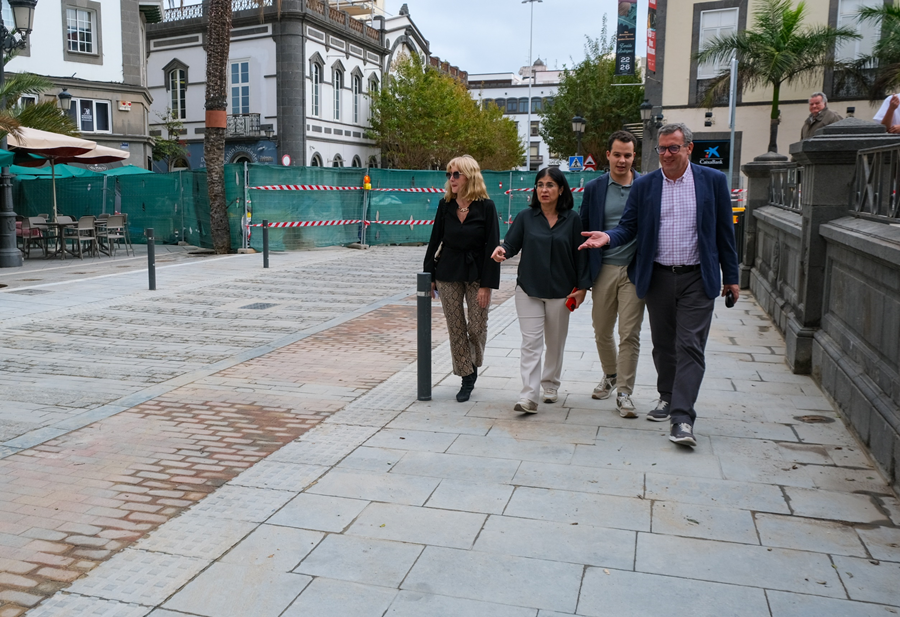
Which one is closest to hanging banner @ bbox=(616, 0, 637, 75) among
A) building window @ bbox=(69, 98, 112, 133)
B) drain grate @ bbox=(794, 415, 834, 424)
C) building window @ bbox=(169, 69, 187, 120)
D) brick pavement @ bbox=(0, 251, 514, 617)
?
building window @ bbox=(169, 69, 187, 120)

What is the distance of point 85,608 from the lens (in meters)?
3.23

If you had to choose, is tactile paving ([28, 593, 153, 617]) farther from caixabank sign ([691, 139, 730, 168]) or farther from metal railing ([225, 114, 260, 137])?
metal railing ([225, 114, 260, 137])

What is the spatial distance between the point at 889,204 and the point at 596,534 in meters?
3.13

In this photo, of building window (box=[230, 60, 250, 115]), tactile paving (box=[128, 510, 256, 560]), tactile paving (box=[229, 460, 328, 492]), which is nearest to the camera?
tactile paving (box=[128, 510, 256, 560])

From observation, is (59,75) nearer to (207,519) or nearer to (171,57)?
(171,57)

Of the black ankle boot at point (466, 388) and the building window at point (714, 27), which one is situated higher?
the building window at point (714, 27)

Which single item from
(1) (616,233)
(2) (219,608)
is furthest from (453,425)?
(2) (219,608)

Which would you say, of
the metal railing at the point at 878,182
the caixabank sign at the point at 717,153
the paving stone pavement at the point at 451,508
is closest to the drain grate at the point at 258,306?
the paving stone pavement at the point at 451,508

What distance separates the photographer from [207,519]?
13.4 feet

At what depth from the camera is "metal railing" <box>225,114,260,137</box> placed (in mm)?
38094

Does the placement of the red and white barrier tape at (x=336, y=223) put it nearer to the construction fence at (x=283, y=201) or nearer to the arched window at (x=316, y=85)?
the construction fence at (x=283, y=201)

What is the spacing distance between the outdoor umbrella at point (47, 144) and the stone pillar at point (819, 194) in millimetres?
13572

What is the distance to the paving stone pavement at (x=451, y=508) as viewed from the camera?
3301 millimetres

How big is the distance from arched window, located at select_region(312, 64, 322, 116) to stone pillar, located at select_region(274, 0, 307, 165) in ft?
5.07
